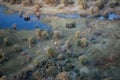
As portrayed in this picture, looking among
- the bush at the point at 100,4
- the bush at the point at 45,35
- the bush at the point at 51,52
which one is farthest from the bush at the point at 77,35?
the bush at the point at 100,4

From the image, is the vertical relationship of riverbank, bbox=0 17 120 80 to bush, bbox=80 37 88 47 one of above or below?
below

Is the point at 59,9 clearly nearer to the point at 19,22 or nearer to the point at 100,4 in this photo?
the point at 100,4

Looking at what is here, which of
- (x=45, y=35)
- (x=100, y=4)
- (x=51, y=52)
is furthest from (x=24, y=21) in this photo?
(x=100, y=4)

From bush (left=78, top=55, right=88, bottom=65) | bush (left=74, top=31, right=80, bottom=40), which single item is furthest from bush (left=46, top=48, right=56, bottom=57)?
bush (left=74, top=31, right=80, bottom=40)

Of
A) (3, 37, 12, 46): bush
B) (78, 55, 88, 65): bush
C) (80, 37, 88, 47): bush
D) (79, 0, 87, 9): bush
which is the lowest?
(3, 37, 12, 46): bush

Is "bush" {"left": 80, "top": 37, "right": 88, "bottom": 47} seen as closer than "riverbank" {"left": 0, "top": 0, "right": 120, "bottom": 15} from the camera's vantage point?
Yes

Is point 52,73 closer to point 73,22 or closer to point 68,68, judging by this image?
point 68,68

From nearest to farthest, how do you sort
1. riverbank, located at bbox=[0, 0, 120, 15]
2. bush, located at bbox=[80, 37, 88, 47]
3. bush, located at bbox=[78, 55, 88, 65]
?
bush, located at bbox=[78, 55, 88, 65] < bush, located at bbox=[80, 37, 88, 47] < riverbank, located at bbox=[0, 0, 120, 15]

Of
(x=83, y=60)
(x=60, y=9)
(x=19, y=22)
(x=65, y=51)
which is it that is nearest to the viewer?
Answer: (x=83, y=60)

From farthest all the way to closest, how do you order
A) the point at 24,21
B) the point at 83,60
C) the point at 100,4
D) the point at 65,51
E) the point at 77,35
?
1. the point at 24,21
2. the point at 100,4
3. the point at 77,35
4. the point at 65,51
5. the point at 83,60

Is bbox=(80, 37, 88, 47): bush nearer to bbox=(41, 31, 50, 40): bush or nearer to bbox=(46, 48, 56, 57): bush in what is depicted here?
bbox=(46, 48, 56, 57): bush
